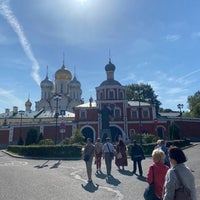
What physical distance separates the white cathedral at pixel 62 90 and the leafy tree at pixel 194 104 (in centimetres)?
3309

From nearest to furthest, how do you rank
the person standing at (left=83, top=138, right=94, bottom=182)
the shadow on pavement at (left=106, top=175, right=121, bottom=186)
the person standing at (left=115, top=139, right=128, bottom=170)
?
the shadow on pavement at (left=106, top=175, right=121, bottom=186) < the person standing at (left=83, top=138, right=94, bottom=182) < the person standing at (left=115, top=139, right=128, bottom=170)

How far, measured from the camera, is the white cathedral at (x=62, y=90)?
65625 mm

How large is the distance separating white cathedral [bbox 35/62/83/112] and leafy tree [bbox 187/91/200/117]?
33.1 meters

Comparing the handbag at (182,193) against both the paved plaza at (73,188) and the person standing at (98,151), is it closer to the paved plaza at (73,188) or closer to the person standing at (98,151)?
the paved plaza at (73,188)

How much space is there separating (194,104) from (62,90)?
3892cm

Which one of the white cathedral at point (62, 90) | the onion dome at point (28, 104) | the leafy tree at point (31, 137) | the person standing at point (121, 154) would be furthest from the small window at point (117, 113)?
the onion dome at point (28, 104)

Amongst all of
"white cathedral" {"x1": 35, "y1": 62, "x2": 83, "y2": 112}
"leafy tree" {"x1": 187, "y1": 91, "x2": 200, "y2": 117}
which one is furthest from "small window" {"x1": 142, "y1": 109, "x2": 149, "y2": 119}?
"white cathedral" {"x1": 35, "y1": 62, "x2": 83, "y2": 112}

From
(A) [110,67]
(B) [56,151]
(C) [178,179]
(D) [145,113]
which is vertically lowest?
(B) [56,151]

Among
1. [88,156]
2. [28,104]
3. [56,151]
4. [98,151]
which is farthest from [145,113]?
[28,104]

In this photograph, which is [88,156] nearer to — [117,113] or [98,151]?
[98,151]

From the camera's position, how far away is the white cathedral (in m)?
65.6

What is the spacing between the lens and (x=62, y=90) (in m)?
66.6

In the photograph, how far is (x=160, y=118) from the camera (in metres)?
38.9

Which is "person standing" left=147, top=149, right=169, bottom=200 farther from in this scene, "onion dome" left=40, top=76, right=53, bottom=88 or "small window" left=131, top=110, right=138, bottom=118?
"onion dome" left=40, top=76, right=53, bottom=88
